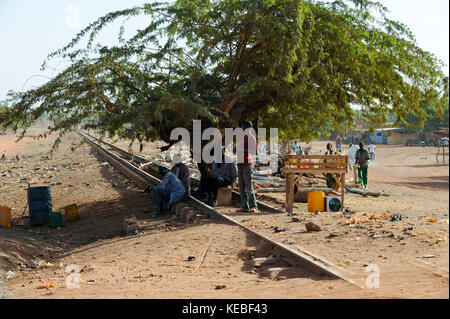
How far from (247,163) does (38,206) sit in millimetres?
5991

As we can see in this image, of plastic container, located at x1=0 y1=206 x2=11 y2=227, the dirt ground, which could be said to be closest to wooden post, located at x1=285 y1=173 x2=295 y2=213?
the dirt ground

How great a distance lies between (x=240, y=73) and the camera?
43.4 ft

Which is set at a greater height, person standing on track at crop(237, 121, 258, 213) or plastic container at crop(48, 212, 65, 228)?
person standing on track at crop(237, 121, 258, 213)

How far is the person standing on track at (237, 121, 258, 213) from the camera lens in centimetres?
1045

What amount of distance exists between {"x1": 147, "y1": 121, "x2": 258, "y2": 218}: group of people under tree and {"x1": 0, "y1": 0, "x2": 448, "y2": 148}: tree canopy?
124 cm

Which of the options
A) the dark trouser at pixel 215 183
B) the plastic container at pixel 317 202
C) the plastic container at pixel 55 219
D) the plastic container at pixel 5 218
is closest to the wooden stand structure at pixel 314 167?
the plastic container at pixel 317 202

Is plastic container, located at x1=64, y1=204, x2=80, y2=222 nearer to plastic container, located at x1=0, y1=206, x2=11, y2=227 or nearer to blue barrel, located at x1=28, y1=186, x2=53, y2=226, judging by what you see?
blue barrel, located at x1=28, y1=186, x2=53, y2=226

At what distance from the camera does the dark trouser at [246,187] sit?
10.6 meters

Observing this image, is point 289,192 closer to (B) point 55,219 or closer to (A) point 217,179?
(A) point 217,179

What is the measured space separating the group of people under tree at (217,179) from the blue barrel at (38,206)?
126 inches
